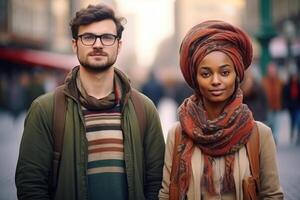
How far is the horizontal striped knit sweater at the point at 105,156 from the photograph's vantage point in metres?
3.69

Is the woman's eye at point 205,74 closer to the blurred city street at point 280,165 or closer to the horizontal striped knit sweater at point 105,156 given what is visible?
the horizontal striped knit sweater at point 105,156

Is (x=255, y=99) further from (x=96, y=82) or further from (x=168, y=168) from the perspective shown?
(x=168, y=168)

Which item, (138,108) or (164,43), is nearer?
(138,108)

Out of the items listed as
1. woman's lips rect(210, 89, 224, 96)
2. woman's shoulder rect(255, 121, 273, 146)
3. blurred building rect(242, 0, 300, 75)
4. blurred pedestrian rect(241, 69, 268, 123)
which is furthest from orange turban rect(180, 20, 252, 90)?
blurred building rect(242, 0, 300, 75)

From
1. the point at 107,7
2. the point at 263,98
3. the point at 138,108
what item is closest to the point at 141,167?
the point at 138,108

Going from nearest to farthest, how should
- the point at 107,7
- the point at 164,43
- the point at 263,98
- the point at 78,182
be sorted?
the point at 78,182 → the point at 107,7 → the point at 263,98 → the point at 164,43

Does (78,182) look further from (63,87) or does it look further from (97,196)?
(63,87)

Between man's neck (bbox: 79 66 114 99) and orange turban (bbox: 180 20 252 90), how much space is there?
57 centimetres

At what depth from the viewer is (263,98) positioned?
9.02 metres

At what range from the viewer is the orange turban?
339 centimetres

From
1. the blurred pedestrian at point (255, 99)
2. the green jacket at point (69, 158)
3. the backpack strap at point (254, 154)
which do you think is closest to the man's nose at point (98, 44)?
the green jacket at point (69, 158)

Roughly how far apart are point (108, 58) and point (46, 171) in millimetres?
733

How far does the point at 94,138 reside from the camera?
375 cm

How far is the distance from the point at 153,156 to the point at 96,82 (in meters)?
0.55
